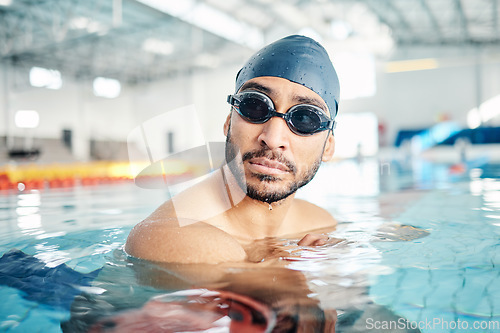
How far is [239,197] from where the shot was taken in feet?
6.22

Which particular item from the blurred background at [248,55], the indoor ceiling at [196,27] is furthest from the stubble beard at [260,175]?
the blurred background at [248,55]

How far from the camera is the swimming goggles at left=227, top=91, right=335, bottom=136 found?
171 centimetres

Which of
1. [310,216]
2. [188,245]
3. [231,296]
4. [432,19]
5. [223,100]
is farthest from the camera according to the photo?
[223,100]

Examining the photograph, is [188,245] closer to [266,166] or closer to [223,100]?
[266,166]

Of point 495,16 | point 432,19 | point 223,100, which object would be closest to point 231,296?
point 495,16

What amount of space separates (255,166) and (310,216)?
1.08m

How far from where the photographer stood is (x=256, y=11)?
65.5ft

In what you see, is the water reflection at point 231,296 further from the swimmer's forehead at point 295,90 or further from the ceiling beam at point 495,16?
the ceiling beam at point 495,16

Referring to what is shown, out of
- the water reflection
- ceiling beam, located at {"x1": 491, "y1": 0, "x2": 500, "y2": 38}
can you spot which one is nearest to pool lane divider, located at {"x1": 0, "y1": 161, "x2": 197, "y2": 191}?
the water reflection

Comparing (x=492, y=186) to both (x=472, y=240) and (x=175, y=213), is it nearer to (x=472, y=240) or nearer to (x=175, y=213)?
(x=472, y=240)

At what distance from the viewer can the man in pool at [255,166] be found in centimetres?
156

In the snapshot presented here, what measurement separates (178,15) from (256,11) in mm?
4914

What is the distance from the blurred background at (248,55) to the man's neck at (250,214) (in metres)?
13.3

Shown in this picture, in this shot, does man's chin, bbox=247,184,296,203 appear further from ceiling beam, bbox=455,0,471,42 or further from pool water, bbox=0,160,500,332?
ceiling beam, bbox=455,0,471,42
